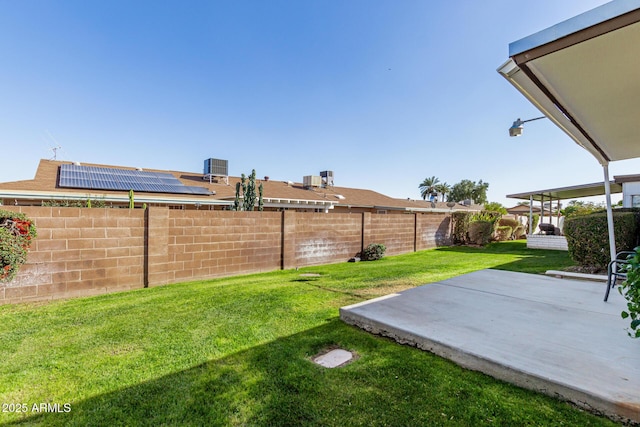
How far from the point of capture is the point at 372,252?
11.7 m

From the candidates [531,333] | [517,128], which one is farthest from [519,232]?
[531,333]

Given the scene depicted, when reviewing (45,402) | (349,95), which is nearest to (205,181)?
(349,95)

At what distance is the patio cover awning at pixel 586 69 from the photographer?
213 centimetres

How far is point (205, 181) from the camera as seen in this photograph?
62.4ft

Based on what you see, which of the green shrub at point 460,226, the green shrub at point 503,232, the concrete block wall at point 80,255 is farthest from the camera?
the green shrub at point 503,232

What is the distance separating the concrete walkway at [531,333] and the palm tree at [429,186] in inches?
2173

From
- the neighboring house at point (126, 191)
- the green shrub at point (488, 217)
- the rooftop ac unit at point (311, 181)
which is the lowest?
the green shrub at point (488, 217)

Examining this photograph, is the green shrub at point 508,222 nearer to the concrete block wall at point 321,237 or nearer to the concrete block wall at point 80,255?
the concrete block wall at point 321,237

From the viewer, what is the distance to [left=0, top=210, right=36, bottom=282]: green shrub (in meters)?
4.57

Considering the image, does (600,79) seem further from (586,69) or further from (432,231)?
(432,231)

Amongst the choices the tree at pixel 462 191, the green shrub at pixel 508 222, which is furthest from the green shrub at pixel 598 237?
the tree at pixel 462 191

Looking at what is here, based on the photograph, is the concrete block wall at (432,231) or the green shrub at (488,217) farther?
the green shrub at (488,217)

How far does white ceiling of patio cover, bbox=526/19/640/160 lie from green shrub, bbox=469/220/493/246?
41.9ft

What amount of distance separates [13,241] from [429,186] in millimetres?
60328
